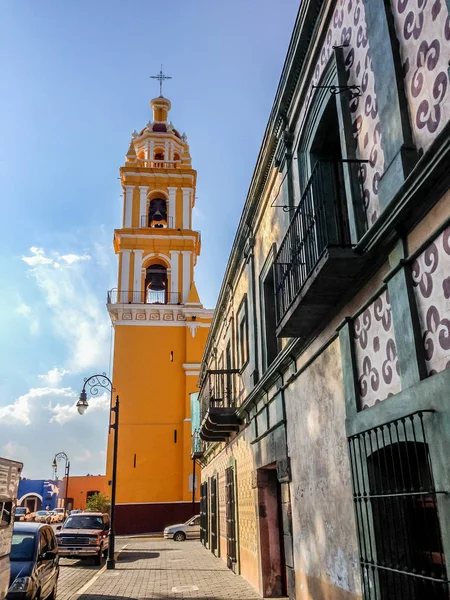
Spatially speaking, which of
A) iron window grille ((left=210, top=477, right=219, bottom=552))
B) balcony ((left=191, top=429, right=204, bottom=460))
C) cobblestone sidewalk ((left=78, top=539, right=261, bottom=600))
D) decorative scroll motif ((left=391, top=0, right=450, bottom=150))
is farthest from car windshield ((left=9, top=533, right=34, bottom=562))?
balcony ((left=191, top=429, right=204, bottom=460))

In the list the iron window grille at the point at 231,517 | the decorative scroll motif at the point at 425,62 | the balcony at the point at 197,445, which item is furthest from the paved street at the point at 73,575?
the decorative scroll motif at the point at 425,62

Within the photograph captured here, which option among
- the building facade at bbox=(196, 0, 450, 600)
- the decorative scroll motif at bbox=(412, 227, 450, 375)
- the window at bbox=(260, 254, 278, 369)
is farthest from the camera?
the window at bbox=(260, 254, 278, 369)

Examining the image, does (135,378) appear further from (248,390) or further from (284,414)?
(284,414)

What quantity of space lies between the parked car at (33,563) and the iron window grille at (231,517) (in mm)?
4356

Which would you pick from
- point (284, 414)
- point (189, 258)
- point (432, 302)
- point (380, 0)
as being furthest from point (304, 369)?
point (189, 258)

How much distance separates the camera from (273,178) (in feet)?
31.7

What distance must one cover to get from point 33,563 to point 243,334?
6.35m

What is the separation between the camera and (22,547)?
9.34 m

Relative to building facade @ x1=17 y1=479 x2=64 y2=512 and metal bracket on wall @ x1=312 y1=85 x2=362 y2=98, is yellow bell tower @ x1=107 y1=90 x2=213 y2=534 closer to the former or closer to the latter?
metal bracket on wall @ x1=312 y1=85 x2=362 y2=98

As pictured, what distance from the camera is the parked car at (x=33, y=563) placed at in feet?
27.4

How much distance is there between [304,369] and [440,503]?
3.74m

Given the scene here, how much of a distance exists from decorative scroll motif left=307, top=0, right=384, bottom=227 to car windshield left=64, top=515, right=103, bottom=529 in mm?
16428

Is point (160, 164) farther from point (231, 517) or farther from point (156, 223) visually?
point (231, 517)

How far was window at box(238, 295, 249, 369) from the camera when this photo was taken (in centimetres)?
1267
